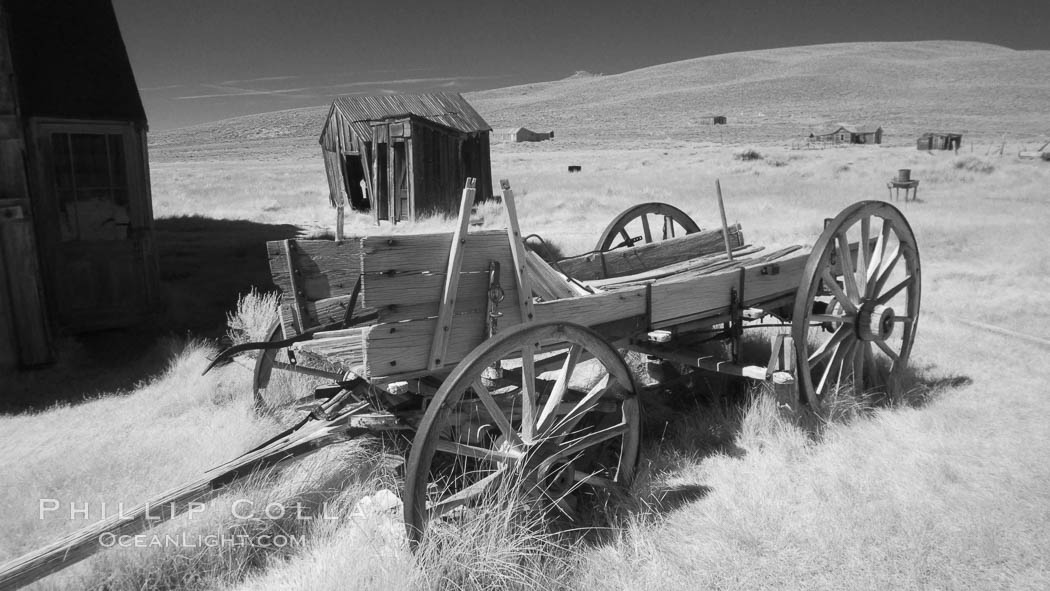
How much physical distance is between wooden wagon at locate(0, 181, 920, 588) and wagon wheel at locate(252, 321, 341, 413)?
0.05 ft

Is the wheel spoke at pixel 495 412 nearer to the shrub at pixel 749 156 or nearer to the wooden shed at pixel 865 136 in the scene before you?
the shrub at pixel 749 156

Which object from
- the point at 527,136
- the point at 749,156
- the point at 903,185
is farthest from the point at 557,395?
the point at 527,136

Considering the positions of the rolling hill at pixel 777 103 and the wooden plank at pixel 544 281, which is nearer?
the wooden plank at pixel 544 281

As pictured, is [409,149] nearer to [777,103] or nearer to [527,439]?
[527,439]

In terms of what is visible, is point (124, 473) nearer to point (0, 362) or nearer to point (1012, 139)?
point (0, 362)

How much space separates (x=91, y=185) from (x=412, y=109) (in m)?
9.54

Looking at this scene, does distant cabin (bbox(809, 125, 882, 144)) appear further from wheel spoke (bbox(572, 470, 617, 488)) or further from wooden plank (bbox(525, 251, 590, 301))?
wheel spoke (bbox(572, 470, 617, 488))

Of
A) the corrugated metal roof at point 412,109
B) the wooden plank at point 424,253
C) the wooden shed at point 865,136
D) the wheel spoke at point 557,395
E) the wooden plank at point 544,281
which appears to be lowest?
the wheel spoke at point 557,395

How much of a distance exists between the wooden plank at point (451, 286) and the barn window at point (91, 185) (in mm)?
5841

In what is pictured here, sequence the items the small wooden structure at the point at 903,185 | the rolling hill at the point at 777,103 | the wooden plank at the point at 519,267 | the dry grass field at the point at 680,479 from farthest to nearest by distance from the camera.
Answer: the rolling hill at the point at 777,103, the small wooden structure at the point at 903,185, the wooden plank at the point at 519,267, the dry grass field at the point at 680,479

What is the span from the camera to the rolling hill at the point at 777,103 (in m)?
53.3

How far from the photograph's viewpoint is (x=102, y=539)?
8.17 ft

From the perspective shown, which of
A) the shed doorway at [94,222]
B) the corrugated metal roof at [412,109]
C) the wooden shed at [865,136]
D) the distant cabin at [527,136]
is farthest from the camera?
the distant cabin at [527,136]

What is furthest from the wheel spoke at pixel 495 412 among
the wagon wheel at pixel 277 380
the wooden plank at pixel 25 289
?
the wooden plank at pixel 25 289
